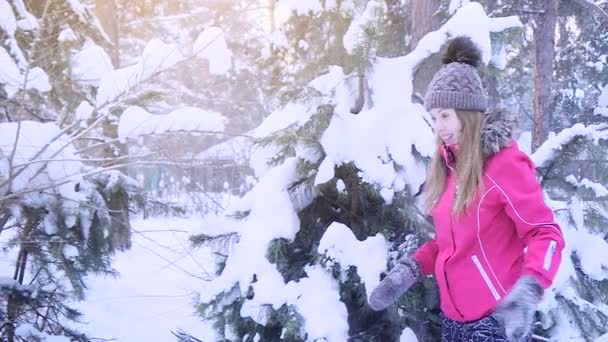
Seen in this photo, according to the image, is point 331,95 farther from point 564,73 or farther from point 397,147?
point 564,73

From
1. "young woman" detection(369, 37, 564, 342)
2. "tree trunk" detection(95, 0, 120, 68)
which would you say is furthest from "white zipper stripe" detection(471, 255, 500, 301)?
"tree trunk" detection(95, 0, 120, 68)

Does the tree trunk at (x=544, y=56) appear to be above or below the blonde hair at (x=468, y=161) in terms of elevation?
below

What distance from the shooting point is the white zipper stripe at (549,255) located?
1.67 metres

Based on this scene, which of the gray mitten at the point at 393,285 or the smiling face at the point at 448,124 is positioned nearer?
the smiling face at the point at 448,124

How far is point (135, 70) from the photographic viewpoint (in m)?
2.83

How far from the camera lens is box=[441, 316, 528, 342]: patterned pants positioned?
1.85 m

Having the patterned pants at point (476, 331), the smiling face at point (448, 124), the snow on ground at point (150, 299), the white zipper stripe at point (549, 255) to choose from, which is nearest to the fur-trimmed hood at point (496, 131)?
the smiling face at point (448, 124)

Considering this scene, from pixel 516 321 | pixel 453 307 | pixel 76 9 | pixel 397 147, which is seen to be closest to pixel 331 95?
pixel 397 147

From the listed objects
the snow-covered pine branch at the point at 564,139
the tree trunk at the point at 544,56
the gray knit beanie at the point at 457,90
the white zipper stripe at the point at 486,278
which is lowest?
the tree trunk at the point at 544,56

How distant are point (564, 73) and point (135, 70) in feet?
35.8

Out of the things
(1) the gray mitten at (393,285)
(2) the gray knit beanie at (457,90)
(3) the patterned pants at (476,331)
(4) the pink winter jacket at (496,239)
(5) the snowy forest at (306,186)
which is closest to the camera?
(4) the pink winter jacket at (496,239)

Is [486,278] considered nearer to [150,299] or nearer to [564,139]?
[564,139]

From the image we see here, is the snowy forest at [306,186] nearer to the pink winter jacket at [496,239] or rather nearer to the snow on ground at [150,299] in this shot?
the pink winter jacket at [496,239]

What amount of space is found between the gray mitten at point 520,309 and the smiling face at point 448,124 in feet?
2.04
